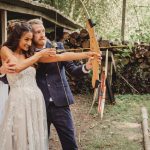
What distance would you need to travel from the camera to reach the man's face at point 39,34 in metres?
3.79

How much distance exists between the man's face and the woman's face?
113 mm

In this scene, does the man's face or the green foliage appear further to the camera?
the green foliage

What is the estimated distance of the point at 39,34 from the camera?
3807 millimetres

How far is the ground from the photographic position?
234 inches

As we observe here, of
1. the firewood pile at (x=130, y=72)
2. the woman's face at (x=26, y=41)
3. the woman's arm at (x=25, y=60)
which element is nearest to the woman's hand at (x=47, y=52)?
the woman's arm at (x=25, y=60)

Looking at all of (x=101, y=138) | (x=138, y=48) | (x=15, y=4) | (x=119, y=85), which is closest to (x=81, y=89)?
(x=119, y=85)

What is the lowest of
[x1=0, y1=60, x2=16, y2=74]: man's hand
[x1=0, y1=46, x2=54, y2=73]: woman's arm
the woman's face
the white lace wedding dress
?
the white lace wedding dress

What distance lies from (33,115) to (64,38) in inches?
271

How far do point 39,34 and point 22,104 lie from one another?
708 mm

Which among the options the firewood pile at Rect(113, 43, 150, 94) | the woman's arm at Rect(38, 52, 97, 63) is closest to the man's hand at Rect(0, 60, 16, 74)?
the woman's arm at Rect(38, 52, 97, 63)

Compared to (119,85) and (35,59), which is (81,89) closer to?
(119,85)

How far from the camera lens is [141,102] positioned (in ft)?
31.5

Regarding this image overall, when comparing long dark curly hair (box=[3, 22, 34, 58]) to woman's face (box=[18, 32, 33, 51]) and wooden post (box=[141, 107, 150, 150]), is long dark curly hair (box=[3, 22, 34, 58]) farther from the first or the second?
wooden post (box=[141, 107, 150, 150])

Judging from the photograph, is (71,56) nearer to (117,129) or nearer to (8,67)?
(8,67)
